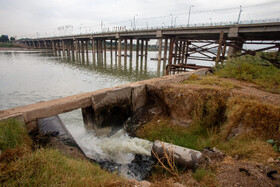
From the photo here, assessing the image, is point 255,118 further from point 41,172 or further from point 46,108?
point 46,108

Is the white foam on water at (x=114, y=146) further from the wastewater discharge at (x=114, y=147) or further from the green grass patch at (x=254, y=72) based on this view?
the green grass patch at (x=254, y=72)

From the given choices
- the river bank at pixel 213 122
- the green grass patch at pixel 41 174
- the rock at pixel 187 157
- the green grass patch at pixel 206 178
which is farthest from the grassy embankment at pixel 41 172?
the rock at pixel 187 157

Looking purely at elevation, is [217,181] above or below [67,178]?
below

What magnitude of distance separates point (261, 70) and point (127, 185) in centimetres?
940

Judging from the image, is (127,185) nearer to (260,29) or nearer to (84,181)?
(84,181)

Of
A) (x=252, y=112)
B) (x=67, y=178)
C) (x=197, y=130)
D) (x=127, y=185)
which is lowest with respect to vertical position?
(x=197, y=130)

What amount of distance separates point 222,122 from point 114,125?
4.01 m

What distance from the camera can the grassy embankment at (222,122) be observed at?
357 centimetres

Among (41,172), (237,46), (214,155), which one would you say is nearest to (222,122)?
(214,155)

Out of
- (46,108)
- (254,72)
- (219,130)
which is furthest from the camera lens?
(254,72)

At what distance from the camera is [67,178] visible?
2.22m

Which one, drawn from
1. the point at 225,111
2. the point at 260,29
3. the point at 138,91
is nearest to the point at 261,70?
the point at 225,111

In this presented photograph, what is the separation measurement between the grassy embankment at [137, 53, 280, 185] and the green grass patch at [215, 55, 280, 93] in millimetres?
41

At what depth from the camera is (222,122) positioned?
5.09 m
